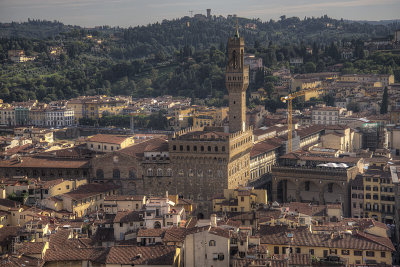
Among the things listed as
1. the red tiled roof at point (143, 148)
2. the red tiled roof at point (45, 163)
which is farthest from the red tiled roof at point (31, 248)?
the red tiled roof at point (45, 163)

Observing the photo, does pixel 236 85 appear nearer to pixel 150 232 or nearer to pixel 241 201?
pixel 241 201

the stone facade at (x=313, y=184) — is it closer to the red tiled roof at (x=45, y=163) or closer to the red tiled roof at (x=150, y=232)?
the red tiled roof at (x=45, y=163)

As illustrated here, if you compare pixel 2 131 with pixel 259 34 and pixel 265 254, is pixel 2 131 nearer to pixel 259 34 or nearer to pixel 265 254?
pixel 265 254

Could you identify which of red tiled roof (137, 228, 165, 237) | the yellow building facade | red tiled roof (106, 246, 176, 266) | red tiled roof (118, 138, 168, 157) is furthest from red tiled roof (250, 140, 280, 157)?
red tiled roof (106, 246, 176, 266)

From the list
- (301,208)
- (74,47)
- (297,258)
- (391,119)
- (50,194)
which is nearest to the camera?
(297,258)

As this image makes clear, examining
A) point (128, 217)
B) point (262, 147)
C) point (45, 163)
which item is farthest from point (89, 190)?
point (262, 147)

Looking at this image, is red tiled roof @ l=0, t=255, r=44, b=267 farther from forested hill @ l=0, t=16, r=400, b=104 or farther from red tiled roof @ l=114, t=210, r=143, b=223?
forested hill @ l=0, t=16, r=400, b=104

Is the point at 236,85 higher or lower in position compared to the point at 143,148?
higher

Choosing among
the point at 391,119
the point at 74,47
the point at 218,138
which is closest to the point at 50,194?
the point at 218,138
